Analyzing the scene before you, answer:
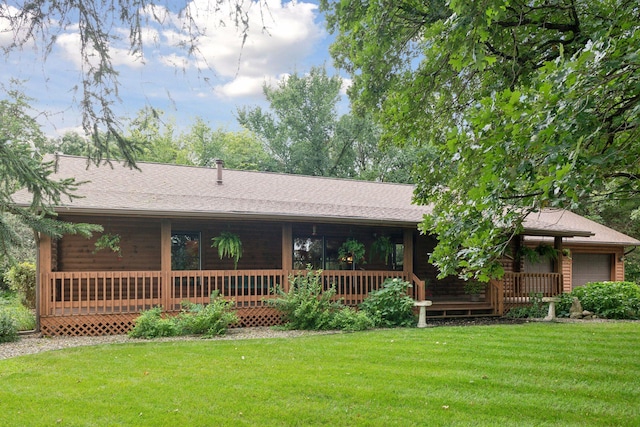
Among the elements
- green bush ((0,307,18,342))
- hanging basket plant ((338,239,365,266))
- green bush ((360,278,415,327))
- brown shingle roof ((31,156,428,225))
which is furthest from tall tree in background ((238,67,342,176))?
green bush ((0,307,18,342))

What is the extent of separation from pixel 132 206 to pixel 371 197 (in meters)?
7.97

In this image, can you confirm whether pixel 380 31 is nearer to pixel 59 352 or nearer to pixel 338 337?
pixel 338 337

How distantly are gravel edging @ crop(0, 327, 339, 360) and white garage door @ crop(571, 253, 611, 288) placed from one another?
13.9 meters

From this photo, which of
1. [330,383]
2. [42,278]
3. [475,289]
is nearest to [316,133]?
[475,289]

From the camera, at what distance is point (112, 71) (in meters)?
3.43

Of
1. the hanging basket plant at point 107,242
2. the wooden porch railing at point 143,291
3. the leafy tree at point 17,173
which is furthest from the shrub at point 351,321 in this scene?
the leafy tree at point 17,173

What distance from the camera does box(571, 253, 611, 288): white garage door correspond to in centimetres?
1969

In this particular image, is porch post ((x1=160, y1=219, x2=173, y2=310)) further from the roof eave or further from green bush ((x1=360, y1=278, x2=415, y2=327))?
green bush ((x1=360, y1=278, x2=415, y2=327))

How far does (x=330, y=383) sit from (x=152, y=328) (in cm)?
515

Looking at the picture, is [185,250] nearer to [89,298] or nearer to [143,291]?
[143,291]

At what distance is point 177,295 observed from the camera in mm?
12484

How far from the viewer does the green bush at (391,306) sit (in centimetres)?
1141

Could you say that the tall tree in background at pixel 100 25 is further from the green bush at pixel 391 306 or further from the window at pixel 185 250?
the window at pixel 185 250

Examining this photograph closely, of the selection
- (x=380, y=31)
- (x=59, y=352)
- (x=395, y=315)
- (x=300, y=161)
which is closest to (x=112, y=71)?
(x=380, y=31)
